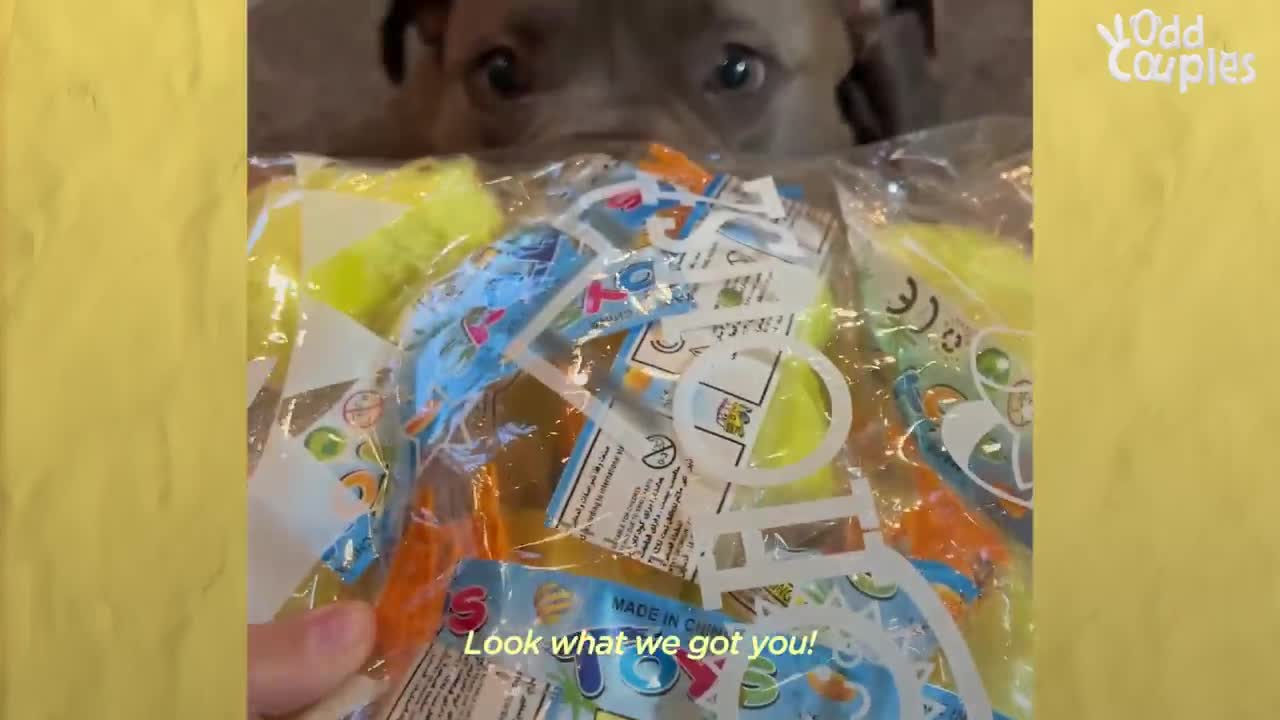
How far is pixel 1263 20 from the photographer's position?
65cm

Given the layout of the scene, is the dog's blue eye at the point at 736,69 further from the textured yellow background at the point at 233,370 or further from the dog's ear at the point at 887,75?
the textured yellow background at the point at 233,370

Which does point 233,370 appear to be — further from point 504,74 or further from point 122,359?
point 504,74

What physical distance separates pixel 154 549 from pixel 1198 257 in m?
0.71

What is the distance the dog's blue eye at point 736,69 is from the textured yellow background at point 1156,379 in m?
0.20

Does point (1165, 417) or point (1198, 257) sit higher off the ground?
point (1198, 257)

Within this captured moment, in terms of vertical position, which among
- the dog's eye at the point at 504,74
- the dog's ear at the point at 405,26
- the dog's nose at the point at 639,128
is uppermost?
the dog's ear at the point at 405,26

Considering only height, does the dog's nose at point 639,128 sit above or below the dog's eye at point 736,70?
below

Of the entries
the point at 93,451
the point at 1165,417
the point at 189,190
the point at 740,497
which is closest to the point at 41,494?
the point at 93,451

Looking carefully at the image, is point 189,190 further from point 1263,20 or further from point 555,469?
point 1263,20

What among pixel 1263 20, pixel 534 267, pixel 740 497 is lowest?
pixel 740 497

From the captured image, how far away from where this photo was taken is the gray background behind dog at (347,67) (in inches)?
24.1

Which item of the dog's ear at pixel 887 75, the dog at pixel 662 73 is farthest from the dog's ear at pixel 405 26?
the dog's ear at pixel 887 75

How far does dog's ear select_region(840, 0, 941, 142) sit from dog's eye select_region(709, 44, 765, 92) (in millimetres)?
65

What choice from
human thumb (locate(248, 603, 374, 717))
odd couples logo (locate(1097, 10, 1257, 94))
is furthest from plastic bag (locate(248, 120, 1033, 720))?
odd couples logo (locate(1097, 10, 1257, 94))
